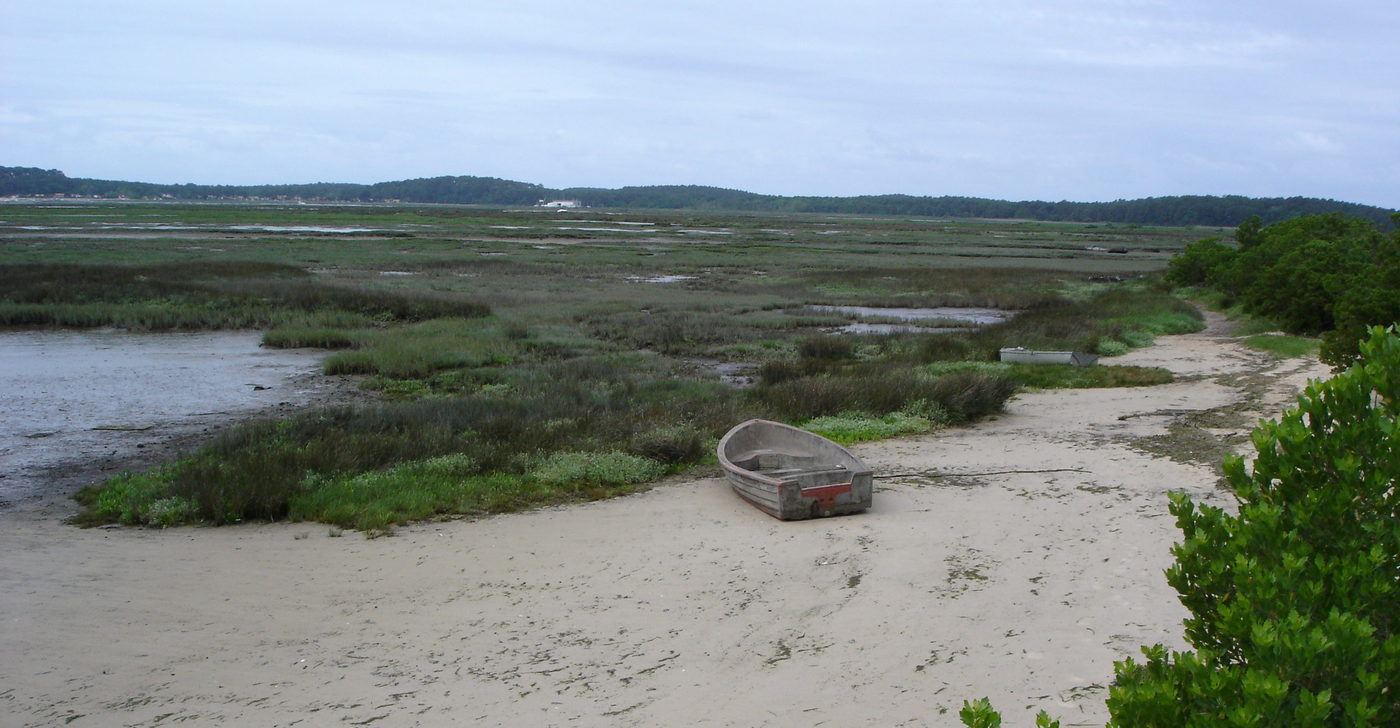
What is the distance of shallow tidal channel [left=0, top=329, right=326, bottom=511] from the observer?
13531 mm

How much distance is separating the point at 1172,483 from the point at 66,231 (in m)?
68.6

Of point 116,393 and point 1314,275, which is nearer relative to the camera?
point 116,393

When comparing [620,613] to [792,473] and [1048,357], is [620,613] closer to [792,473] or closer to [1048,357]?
[792,473]

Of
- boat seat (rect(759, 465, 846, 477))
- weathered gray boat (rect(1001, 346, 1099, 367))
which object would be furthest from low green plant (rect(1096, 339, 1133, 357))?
boat seat (rect(759, 465, 846, 477))

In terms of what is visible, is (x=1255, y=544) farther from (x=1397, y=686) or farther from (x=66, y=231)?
(x=66, y=231)

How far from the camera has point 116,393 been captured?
59.9 ft

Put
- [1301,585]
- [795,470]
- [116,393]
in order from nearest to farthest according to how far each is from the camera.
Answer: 1. [1301,585]
2. [795,470]
3. [116,393]

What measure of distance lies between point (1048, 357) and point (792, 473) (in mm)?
11212

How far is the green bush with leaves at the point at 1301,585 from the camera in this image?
3010mm

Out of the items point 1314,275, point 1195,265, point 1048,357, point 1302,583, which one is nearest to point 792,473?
point 1302,583

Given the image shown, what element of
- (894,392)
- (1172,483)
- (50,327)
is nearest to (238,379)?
(50,327)

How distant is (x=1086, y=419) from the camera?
1594 centimetres

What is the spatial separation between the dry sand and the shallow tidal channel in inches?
118

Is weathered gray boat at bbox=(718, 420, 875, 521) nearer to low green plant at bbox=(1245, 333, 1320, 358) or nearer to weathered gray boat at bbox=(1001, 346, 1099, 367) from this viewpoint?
weathered gray boat at bbox=(1001, 346, 1099, 367)
